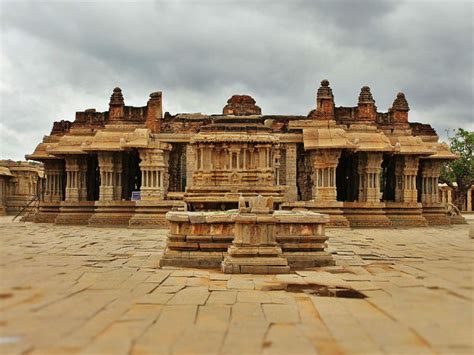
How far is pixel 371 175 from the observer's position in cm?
1884

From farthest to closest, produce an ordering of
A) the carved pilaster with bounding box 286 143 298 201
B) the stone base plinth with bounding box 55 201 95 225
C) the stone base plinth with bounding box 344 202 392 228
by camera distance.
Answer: the stone base plinth with bounding box 55 201 95 225 → the carved pilaster with bounding box 286 143 298 201 → the stone base plinth with bounding box 344 202 392 228

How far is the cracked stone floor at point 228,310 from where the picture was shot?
3547 mm

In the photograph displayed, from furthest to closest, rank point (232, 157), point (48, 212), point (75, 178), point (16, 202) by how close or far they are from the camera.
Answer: point (16, 202) < point (48, 212) < point (75, 178) < point (232, 157)

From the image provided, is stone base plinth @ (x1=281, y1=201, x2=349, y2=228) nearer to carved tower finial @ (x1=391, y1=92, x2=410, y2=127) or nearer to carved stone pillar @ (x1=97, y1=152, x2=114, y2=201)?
carved tower finial @ (x1=391, y1=92, x2=410, y2=127)

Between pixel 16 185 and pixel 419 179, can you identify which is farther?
pixel 16 185

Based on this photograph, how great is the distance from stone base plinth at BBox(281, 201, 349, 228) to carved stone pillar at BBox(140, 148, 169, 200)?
16.0 feet

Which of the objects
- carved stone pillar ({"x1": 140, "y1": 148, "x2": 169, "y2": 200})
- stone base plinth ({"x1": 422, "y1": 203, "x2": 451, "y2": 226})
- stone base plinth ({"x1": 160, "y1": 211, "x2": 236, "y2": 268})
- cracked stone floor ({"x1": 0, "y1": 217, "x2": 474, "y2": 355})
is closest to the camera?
cracked stone floor ({"x1": 0, "y1": 217, "x2": 474, "y2": 355})

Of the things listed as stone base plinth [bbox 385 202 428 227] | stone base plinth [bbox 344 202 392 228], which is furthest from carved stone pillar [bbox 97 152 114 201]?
stone base plinth [bbox 385 202 428 227]

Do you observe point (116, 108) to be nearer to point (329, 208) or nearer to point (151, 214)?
point (151, 214)

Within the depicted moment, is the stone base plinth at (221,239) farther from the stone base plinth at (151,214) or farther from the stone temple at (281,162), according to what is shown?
the stone base plinth at (151,214)

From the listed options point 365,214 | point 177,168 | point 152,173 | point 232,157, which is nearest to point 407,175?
point 365,214

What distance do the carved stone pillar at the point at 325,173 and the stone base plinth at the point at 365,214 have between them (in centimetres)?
103

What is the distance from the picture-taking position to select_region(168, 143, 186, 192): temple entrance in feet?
65.1

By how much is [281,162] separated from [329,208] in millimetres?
2721
